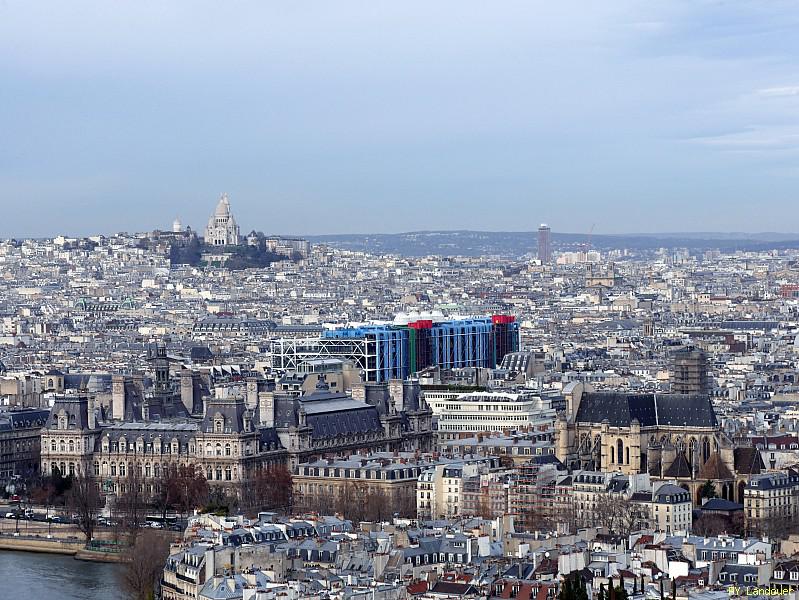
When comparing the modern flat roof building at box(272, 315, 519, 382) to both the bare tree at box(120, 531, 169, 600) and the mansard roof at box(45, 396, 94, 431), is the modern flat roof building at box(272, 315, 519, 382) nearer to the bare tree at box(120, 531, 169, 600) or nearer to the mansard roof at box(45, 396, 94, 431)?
the mansard roof at box(45, 396, 94, 431)

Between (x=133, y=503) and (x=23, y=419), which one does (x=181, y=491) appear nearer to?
(x=133, y=503)

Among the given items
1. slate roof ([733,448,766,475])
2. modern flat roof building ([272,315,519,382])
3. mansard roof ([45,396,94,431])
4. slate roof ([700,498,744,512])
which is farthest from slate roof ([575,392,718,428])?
modern flat roof building ([272,315,519,382])

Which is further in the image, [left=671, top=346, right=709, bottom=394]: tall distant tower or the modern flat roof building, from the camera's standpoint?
the modern flat roof building

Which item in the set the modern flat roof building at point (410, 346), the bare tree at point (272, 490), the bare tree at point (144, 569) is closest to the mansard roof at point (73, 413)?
the bare tree at point (272, 490)

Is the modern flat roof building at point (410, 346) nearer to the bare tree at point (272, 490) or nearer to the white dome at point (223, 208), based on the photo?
the bare tree at point (272, 490)

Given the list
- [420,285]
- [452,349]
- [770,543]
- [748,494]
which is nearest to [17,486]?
[748,494]
